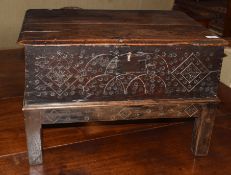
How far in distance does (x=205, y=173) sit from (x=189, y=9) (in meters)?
3.09

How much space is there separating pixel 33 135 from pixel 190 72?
1.77 ft

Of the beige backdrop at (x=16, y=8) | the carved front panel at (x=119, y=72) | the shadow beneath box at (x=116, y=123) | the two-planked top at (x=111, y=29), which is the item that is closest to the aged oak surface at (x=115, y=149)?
the shadow beneath box at (x=116, y=123)

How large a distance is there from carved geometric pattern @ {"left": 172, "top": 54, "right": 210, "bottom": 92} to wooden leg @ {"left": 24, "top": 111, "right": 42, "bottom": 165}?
46 centimetres

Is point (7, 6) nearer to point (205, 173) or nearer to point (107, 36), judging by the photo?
point (107, 36)

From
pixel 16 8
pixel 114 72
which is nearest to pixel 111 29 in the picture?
pixel 114 72

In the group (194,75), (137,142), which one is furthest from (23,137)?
(194,75)

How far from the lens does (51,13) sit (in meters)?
1.27

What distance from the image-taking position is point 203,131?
1.18m

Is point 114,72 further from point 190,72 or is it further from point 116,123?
A: point 116,123

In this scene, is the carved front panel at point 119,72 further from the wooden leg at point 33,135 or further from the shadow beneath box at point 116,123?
the shadow beneath box at point 116,123

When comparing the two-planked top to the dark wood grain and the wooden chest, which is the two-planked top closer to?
the wooden chest

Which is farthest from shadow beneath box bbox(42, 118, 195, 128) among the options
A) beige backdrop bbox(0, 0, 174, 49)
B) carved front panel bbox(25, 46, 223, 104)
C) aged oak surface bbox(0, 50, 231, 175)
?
beige backdrop bbox(0, 0, 174, 49)

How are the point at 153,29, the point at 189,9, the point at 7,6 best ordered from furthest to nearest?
the point at 189,9
the point at 7,6
the point at 153,29

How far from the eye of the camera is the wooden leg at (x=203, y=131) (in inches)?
45.4
